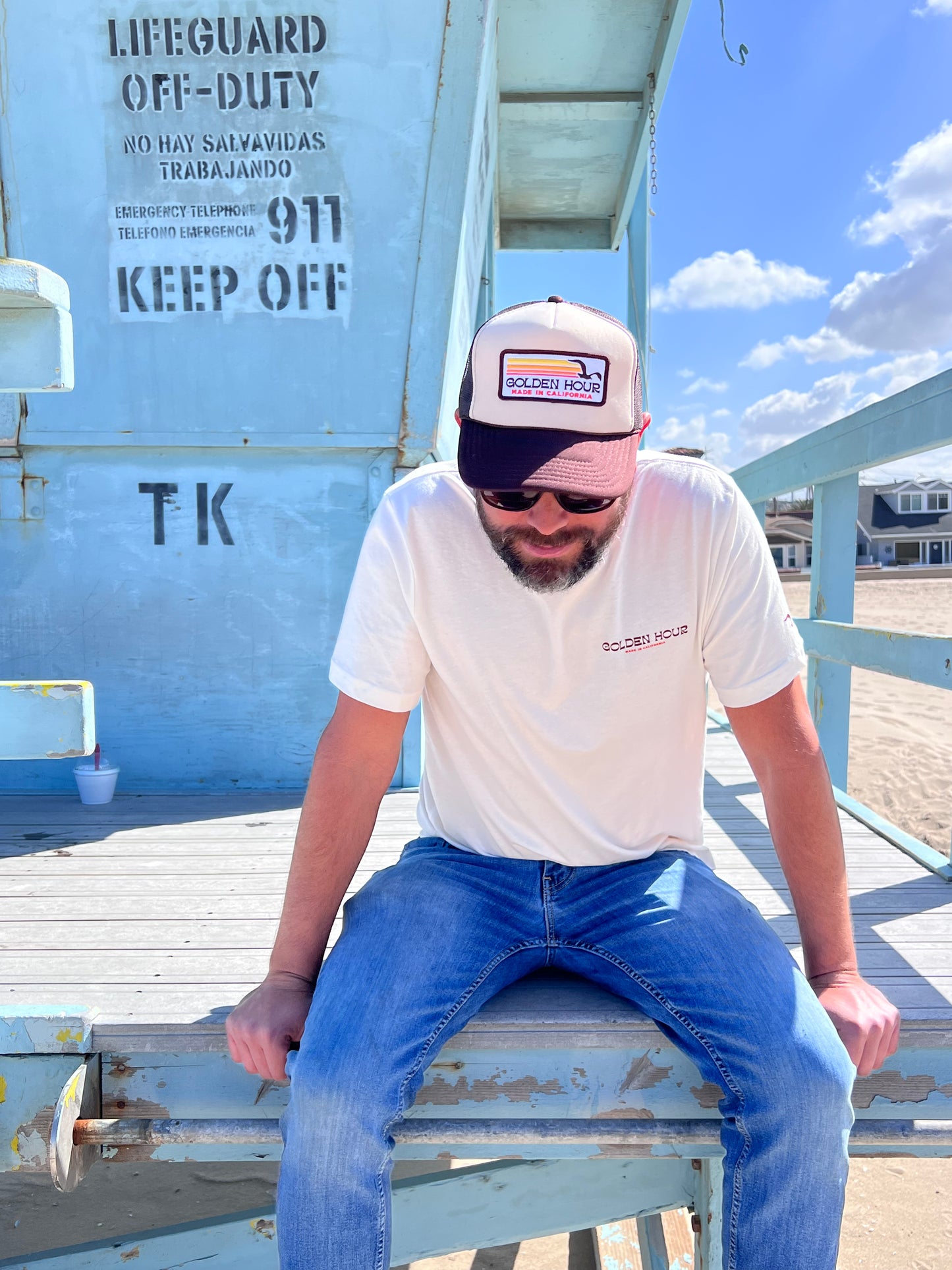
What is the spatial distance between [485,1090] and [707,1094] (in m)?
0.36

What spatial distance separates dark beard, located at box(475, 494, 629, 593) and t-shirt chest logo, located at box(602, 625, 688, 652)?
→ 125 mm

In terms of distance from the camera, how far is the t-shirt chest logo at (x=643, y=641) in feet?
5.45

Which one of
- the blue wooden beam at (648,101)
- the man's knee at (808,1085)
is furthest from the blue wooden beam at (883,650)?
the blue wooden beam at (648,101)

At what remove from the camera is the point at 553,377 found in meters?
1.54

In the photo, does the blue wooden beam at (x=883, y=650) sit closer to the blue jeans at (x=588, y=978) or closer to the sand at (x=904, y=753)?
the sand at (x=904, y=753)

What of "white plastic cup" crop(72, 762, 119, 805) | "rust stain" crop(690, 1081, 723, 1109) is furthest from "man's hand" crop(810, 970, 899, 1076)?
"white plastic cup" crop(72, 762, 119, 805)

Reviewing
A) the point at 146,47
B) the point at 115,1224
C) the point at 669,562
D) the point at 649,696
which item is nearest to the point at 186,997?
the point at 649,696

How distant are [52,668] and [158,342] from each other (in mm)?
1202

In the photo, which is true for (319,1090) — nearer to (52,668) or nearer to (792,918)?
(792,918)

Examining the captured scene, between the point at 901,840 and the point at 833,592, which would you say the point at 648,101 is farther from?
the point at 901,840

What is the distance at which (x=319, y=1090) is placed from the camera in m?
1.33

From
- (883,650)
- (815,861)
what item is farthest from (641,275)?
(815,861)

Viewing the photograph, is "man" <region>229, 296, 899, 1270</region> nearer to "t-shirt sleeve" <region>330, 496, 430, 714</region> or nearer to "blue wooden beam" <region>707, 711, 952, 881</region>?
"t-shirt sleeve" <region>330, 496, 430, 714</region>

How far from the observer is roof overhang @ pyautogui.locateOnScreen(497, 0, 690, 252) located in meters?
4.38
